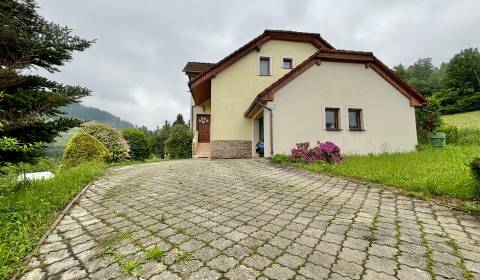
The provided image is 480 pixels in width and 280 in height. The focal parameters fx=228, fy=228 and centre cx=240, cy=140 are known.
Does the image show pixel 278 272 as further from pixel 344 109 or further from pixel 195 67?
pixel 195 67

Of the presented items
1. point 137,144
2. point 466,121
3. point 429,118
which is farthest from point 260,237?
point 466,121

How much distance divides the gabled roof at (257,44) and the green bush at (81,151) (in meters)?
5.44

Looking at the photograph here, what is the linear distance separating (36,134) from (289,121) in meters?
8.86

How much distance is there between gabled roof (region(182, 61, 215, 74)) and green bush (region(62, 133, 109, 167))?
9.89 meters

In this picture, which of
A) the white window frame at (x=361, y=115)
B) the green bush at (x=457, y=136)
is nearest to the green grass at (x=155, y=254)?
the white window frame at (x=361, y=115)

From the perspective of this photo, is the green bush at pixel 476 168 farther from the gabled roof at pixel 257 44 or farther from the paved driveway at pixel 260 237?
the gabled roof at pixel 257 44

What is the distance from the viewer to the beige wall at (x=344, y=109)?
10.5 meters

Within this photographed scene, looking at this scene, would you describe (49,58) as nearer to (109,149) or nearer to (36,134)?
(36,134)

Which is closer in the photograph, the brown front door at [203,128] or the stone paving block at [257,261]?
the stone paving block at [257,261]

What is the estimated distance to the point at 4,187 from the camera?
4.40 m

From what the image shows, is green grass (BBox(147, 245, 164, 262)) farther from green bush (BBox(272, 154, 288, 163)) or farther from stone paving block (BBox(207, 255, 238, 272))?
green bush (BBox(272, 154, 288, 163))

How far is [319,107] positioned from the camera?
35.4ft

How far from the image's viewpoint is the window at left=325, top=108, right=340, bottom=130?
11086 millimetres

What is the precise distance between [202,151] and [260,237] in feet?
44.1
